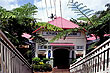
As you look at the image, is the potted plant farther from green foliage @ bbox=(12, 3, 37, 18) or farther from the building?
green foliage @ bbox=(12, 3, 37, 18)

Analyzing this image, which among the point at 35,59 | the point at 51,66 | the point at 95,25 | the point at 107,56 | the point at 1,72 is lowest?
the point at 51,66

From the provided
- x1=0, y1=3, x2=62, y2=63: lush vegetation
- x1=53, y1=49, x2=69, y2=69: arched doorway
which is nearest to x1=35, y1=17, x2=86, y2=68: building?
x1=53, y1=49, x2=69, y2=69: arched doorway

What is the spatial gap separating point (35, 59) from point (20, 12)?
29.0 feet

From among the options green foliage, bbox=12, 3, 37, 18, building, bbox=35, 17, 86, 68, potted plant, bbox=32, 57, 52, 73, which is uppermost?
green foliage, bbox=12, 3, 37, 18

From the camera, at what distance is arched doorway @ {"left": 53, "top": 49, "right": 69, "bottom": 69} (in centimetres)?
1355

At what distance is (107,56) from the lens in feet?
6.04

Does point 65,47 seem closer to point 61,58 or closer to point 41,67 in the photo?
point 61,58

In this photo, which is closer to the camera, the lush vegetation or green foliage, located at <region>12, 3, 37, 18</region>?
the lush vegetation

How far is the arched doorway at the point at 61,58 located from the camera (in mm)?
13555

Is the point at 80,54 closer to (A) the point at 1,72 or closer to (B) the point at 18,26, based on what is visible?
(B) the point at 18,26

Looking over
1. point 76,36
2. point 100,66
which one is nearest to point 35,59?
point 76,36

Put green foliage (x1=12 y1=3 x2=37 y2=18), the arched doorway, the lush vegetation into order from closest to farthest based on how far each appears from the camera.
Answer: the lush vegetation → green foliage (x1=12 y1=3 x2=37 y2=18) → the arched doorway

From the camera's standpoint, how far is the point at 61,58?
555 inches

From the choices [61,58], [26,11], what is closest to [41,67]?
[61,58]
